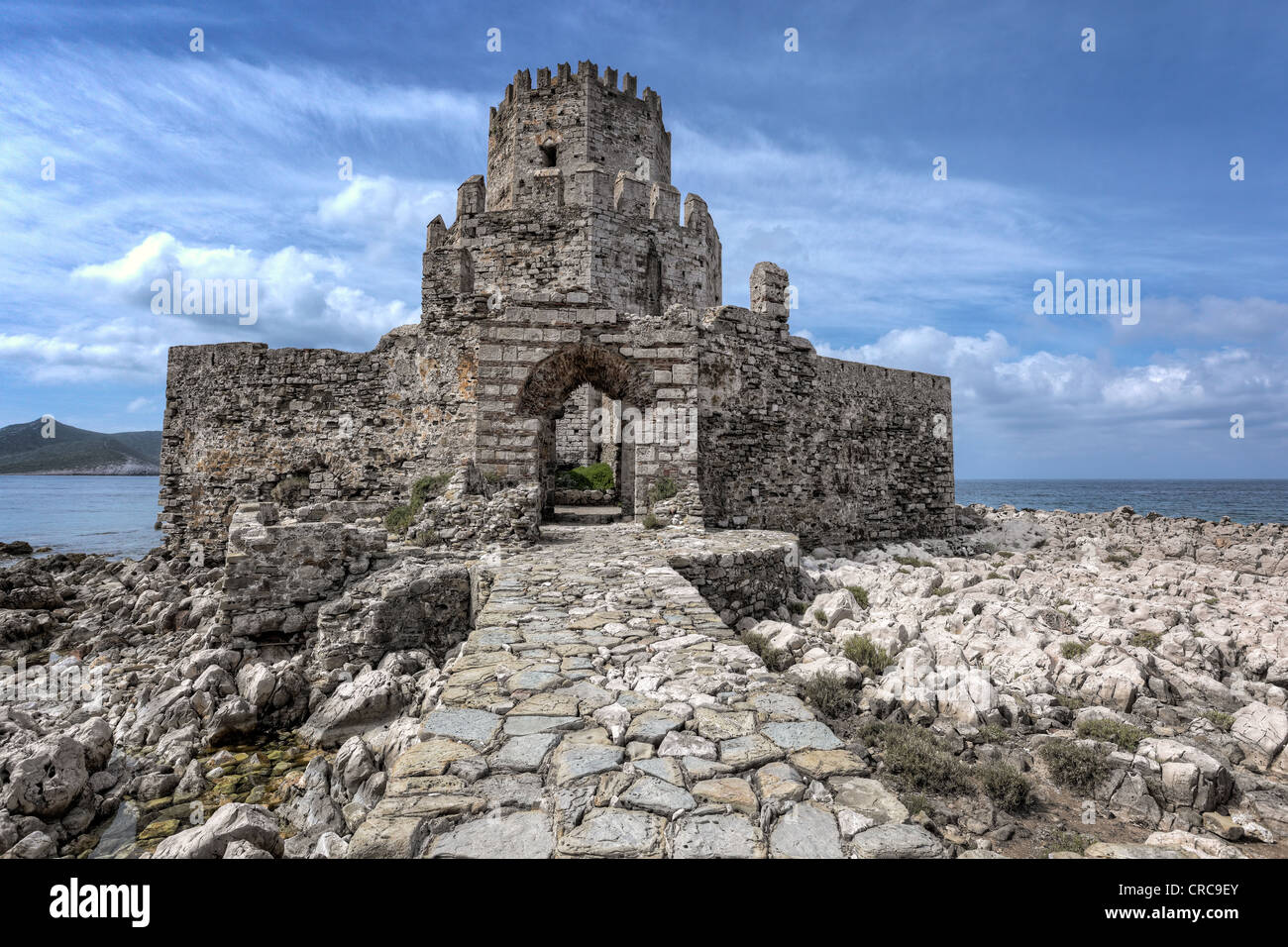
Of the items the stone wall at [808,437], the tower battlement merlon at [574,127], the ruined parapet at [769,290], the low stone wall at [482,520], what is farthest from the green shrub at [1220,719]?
the tower battlement merlon at [574,127]

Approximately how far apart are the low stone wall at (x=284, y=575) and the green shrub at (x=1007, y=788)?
21.8 feet

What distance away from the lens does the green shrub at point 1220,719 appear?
183 inches

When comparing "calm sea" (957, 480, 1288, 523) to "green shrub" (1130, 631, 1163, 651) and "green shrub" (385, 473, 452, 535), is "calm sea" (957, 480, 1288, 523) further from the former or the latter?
"green shrub" (385, 473, 452, 535)

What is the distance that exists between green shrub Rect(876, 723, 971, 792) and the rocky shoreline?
0.02m

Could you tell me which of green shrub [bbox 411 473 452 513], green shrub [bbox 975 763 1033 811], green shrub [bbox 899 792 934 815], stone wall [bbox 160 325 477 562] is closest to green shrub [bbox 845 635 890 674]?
green shrub [bbox 975 763 1033 811]

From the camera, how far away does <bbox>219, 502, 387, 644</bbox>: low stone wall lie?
7.09m

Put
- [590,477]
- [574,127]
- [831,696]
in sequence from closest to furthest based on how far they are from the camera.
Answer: [831,696]
[590,477]
[574,127]

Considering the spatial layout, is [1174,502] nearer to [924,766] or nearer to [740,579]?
[740,579]

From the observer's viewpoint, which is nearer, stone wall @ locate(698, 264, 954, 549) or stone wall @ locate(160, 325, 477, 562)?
stone wall @ locate(698, 264, 954, 549)

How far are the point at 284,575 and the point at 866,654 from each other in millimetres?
6515

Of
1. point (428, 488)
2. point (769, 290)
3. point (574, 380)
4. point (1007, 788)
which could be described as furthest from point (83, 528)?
point (1007, 788)

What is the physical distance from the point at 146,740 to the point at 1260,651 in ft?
34.5

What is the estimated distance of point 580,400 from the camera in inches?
680
